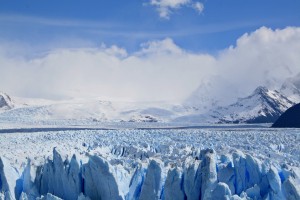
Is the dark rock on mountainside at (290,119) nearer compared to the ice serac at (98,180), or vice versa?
the ice serac at (98,180)

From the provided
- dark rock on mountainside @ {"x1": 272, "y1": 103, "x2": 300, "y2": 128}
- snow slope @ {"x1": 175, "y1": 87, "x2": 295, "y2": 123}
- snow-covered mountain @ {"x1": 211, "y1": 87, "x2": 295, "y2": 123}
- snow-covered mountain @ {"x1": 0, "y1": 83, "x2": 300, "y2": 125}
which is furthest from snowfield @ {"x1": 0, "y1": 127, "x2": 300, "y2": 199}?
snow-covered mountain @ {"x1": 211, "y1": 87, "x2": 295, "y2": 123}

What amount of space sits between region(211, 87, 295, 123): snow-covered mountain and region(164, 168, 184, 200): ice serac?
69.0 metres

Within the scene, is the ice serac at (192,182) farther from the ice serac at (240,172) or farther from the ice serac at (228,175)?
the ice serac at (240,172)

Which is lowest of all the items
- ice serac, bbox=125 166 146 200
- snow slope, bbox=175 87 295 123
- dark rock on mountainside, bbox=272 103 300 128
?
ice serac, bbox=125 166 146 200

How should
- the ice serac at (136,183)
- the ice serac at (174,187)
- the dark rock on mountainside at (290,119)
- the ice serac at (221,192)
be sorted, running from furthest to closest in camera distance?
the dark rock on mountainside at (290,119) → the ice serac at (136,183) → the ice serac at (174,187) → the ice serac at (221,192)

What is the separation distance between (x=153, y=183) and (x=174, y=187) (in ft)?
1.64

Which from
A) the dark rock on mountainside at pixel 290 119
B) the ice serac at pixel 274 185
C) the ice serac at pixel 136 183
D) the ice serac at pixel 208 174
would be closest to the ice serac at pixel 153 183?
the ice serac at pixel 136 183

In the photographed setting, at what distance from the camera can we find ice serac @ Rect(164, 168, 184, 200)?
9.73m

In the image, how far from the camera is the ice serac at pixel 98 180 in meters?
10.1

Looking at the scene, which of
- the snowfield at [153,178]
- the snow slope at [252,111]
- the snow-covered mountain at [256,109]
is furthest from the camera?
the snow-covered mountain at [256,109]

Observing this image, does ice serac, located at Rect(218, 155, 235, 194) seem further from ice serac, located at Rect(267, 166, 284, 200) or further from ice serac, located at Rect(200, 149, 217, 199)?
ice serac, located at Rect(267, 166, 284, 200)

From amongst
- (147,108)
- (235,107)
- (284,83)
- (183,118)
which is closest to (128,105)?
(147,108)

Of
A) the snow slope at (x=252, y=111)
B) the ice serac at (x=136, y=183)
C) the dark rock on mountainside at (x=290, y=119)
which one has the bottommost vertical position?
the ice serac at (x=136, y=183)

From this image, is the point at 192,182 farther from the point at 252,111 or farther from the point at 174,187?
the point at 252,111
